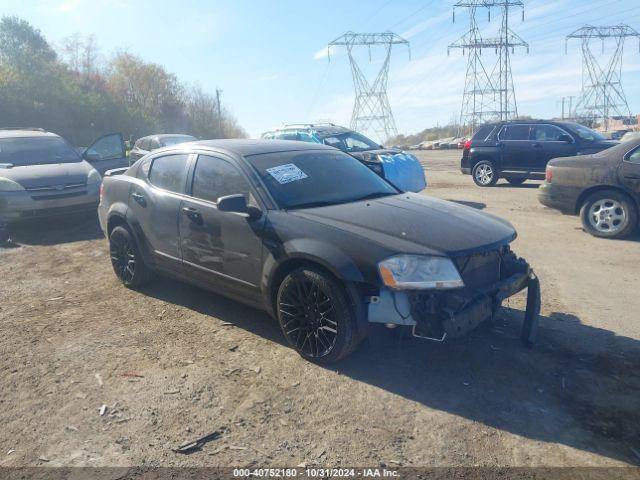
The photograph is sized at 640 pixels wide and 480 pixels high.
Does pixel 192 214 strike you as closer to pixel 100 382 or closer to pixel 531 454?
pixel 100 382

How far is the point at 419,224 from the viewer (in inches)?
152

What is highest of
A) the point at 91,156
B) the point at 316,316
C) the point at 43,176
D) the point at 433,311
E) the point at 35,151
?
the point at 35,151

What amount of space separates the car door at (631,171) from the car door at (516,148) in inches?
218

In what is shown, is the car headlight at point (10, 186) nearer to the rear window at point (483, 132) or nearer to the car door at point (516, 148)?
the rear window at point (483, 132)

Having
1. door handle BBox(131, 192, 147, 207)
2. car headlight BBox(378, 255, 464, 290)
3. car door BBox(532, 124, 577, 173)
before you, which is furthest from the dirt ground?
car door BBox(532, 124, 577, 173)

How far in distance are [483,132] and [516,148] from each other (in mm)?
1113

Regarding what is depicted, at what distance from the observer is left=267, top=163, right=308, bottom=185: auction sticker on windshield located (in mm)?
4332

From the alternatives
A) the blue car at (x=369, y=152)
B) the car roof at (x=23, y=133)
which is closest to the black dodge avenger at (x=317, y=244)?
the blue car at (x=369, y=152)

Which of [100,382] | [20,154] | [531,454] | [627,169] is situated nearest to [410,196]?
[531,454]

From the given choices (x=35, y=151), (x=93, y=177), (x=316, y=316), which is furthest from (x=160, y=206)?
(x=35, y=151)

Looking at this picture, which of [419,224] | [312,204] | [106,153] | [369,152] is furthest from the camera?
[106,153]

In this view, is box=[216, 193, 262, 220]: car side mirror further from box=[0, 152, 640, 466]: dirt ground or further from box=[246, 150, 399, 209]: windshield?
box=[0, 152, 640, 466]: dirt ground

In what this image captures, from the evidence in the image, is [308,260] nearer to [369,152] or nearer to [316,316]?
[316,316]

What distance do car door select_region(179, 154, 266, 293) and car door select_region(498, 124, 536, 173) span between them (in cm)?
1056
